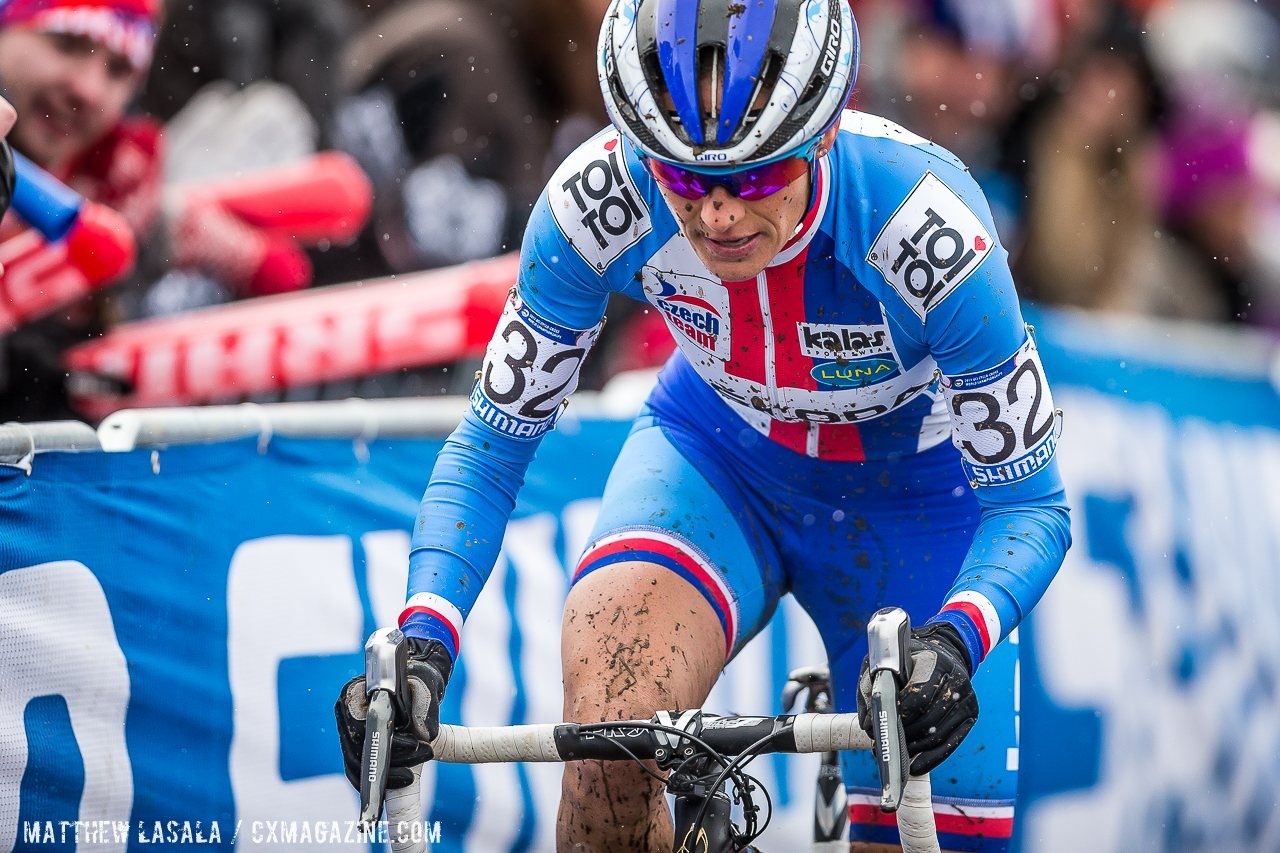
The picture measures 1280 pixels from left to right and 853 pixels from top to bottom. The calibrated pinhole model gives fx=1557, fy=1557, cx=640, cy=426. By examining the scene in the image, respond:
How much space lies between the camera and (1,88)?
21.0 feet

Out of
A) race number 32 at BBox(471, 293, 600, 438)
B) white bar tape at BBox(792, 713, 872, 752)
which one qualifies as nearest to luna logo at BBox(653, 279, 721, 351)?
race number 32 at BBox(471, 293, 600, 438)

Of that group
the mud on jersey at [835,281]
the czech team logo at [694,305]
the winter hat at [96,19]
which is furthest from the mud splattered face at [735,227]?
the winter hat at [96,19]

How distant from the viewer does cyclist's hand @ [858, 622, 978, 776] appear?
3.22 meters

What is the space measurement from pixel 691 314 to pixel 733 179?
0.77m

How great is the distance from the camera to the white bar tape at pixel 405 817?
330 cm

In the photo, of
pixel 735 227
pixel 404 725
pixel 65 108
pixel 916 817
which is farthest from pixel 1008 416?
pixel 65 108

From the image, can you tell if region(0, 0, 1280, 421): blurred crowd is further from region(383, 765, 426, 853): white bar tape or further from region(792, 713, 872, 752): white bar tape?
region(792, 713, 872, 752): white bar tape

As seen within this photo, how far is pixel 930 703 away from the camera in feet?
10.6

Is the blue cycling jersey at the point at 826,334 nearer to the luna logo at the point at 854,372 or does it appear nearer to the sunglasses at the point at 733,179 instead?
the luna logo at the point at 854,372

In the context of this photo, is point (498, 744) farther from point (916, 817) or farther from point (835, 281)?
point (835, 281)

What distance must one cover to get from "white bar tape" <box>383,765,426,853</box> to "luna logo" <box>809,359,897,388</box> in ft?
Result: 5.16

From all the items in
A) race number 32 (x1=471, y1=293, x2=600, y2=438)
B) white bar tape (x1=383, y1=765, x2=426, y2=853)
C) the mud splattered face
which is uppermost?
the mud splattered face

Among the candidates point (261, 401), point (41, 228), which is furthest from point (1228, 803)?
point (41, 228)

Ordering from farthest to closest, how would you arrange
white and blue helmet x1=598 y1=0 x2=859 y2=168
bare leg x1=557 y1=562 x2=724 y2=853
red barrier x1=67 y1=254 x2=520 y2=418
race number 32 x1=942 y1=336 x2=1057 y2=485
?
red barrier x1=67 y1=254 x2=520 y2=418
race number 32 x1=942 y1=336 x2=1057 y2=485
bare leg x1=557 y1=562 x2=724 y2=853
white and blue helmet x1=598 y1=0 x2=859 y2=168
